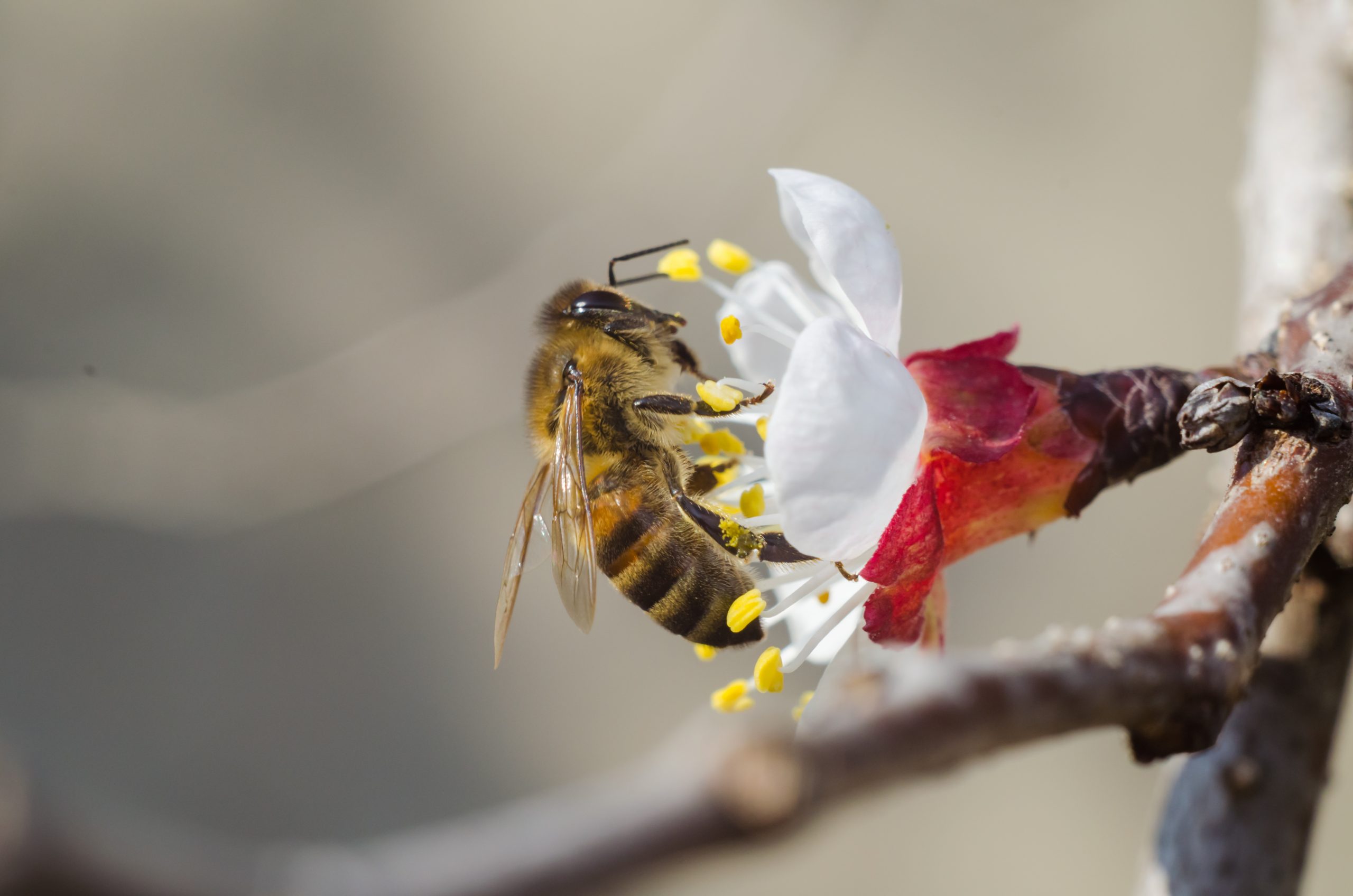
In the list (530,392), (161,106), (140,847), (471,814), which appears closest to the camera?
(140,847)

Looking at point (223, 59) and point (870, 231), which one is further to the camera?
point (223, 59)

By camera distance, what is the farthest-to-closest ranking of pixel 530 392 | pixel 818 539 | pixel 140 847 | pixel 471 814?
pixel 471 814 → pixel 530 392 → pixel 818 539 → pixel 140 847

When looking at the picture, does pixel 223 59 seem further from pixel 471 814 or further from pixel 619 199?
pixel 471 814

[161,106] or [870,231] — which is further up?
[161,106]

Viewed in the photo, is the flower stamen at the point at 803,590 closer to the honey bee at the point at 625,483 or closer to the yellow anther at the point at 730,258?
the honey bee at the point at 625,483

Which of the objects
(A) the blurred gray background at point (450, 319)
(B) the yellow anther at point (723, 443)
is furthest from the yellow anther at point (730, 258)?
(A) the blurred gray background at point (450, 319)

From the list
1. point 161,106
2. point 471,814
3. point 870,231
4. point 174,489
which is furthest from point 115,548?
point 870,231

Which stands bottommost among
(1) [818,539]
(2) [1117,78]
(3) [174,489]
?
(3) [174,489]
